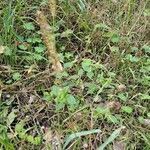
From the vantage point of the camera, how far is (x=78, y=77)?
Answer: 2.19 m

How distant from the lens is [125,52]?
2381mm

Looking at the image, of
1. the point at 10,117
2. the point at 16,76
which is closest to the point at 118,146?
the point at 10,117

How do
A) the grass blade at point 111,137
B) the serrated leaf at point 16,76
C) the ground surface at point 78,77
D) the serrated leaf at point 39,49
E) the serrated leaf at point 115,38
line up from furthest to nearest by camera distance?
the serrated leaf at point 115,38 < the serrated leaf at point 39,49 < the serrated leaf at point 16,76 < the ground surface at point 78,77 < the grass blade at point 111,137

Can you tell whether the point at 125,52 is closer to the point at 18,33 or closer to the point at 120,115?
the point at 120,115

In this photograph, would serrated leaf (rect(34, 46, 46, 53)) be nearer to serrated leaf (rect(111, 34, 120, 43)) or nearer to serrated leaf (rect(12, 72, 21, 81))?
serrated leaf (rect(12, 72, 21, 81))

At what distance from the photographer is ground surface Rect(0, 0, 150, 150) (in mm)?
1968

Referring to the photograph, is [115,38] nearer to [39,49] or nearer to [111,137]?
[39,49]

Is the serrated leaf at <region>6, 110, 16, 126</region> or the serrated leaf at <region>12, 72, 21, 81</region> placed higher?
the serrated leaf at <region>12, 72, 21, 81</region>

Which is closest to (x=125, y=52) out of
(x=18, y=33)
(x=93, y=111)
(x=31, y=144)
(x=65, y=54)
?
(x=65, y=54)

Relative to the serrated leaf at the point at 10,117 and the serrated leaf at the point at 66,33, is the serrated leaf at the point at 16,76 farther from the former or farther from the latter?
the serrated leaf at the point at 66,33

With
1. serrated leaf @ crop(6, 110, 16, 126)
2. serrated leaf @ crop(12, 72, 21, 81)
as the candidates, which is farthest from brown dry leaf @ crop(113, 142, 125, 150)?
serrated leaf @ crop(12, 72, 21, 81)

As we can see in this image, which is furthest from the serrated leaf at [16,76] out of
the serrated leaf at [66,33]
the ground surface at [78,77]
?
the serrated leaf at [66,33]

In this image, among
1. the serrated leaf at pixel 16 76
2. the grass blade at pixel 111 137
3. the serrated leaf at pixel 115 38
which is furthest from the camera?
the serrated leaf at pixel 115 38

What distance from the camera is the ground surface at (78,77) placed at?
1968 millimetres
